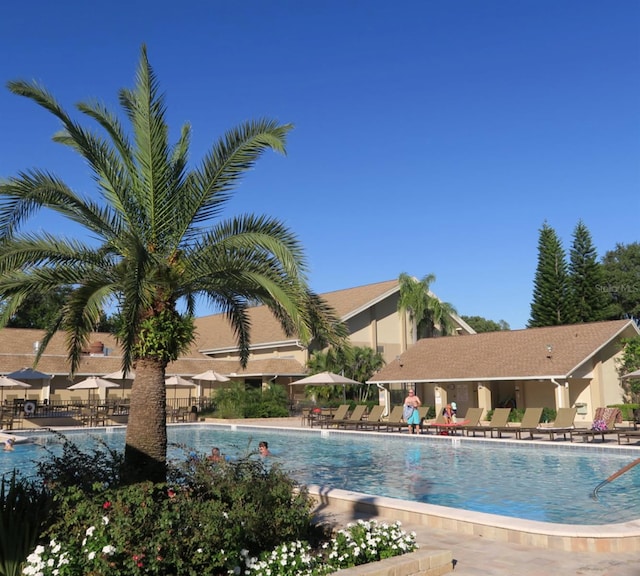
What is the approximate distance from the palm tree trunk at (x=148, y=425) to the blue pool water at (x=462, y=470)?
1.16 m

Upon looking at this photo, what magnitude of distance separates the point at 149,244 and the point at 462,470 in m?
10.3

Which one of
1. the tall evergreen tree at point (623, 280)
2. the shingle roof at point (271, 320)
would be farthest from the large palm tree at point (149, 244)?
the tall evergreen tree at point (623, 280)

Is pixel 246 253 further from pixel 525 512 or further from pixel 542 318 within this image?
pixel 542 318

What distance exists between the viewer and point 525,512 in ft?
36.2

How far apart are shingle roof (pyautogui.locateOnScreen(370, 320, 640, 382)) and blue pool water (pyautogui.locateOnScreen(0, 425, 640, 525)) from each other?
6.74 metres

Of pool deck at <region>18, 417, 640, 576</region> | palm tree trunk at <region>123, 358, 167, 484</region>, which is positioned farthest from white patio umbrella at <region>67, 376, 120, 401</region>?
pool deck at <region>18, 417, 640, 576</region>

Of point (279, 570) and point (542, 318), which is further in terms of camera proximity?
point (542, 318)

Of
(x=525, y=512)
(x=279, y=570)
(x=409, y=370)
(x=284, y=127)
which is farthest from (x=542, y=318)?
(x=279, y=570)

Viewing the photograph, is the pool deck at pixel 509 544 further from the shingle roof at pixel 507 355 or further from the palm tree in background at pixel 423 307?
the palm tree in background at pixel 423 307

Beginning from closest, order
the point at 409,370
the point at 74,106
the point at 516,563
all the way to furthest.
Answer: the point at 516,563, the point at 74,106, the point at 409,370

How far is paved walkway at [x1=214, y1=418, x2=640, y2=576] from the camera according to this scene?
639 centimetres

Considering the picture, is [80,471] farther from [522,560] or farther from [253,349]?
[253,349]

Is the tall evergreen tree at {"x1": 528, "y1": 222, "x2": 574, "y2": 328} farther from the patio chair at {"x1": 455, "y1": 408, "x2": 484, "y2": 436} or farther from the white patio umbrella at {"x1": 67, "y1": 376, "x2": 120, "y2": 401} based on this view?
the white patio umbrella at {"x1": 67, "y1": 376, "x2": 120, "y2": 401}

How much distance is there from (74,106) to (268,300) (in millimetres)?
4008
